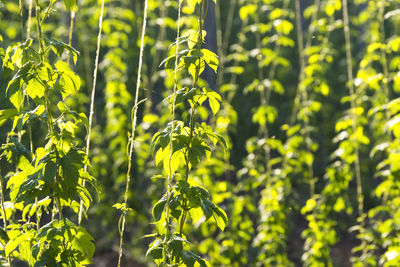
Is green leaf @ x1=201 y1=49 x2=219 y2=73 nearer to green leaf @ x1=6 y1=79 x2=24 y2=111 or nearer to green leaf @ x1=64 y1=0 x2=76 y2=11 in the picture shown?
green leaf @ x1=64 y1=0 x2=76 y2=11

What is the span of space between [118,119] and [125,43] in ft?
1.99

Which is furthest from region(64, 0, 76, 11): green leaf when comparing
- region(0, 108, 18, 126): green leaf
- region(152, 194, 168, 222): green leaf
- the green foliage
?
region(152, 194, 168, 222): green leaf

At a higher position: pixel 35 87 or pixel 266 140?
pixel 35 87

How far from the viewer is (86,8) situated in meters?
4.74

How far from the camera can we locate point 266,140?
10.5 ft

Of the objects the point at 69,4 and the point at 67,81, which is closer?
the point at 69,4

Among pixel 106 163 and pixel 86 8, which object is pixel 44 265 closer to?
pixel 106 163

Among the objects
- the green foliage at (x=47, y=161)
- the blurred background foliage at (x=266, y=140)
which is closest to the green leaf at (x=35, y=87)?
the green foliage at (x=47, y=161)

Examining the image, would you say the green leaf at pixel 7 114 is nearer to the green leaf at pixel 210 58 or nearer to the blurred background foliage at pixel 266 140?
the blurred background foliage at pixel 266 140

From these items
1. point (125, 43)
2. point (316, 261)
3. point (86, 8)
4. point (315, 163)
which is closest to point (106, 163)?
point (125, 43)

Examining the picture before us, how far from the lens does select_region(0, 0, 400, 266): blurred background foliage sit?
301cm

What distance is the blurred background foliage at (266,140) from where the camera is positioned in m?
3.01

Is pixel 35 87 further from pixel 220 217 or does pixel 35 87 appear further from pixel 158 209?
pixel 220 217

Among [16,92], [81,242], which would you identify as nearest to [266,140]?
[81,242]
